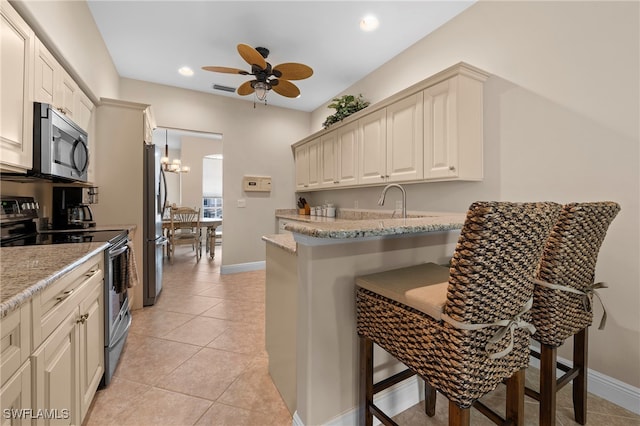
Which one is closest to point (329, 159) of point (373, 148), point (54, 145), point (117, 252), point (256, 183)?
point (373, 148)

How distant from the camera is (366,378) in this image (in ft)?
4.18

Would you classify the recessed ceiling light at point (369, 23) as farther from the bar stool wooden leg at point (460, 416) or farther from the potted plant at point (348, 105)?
the bar stool wooden leg at point (460, 416)

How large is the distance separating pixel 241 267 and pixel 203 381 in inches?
109

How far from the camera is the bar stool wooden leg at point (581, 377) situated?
143 cm

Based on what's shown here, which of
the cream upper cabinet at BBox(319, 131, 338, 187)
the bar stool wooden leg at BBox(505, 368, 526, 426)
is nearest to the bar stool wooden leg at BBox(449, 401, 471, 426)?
the bar stool wooden leg at BBox(505, 368, 526, 426)

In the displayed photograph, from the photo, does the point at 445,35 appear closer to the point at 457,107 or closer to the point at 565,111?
the point at 457,107

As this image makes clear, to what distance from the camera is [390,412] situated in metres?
1.45

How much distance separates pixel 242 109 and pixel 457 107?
3.40m

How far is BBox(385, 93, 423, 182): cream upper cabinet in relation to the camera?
2508 mm

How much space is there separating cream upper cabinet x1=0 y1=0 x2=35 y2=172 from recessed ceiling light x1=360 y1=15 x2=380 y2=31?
7.97 ft

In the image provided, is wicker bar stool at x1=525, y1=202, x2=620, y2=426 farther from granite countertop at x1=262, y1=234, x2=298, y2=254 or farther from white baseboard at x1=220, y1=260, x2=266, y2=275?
white baseboard at x1=220, y1=260, x2=266, y2=275

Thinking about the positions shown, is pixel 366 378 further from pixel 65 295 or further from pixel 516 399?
pixel 65 295

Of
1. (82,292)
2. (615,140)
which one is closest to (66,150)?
(82,292)

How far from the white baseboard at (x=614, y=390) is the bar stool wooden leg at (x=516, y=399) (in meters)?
1.14
